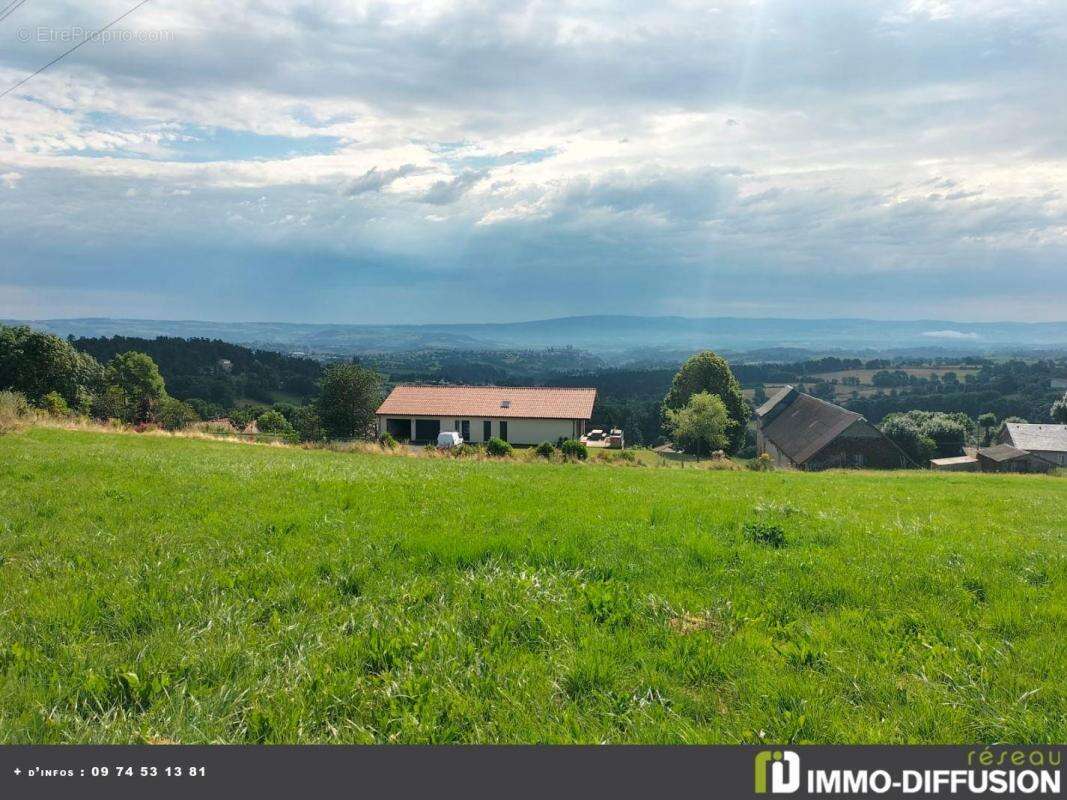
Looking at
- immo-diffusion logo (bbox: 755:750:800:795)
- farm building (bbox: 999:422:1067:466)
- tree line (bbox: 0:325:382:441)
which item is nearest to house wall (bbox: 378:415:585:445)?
tree line (bbox: 0:325:382:441)

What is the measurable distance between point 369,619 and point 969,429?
116622 mm

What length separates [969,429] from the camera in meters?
97.0

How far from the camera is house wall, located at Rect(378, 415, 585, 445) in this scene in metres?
51.1

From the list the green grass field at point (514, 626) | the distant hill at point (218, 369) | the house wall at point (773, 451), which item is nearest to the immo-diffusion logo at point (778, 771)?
the green grass field at point (514, 626)

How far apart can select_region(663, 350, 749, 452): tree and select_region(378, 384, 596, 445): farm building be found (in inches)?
697

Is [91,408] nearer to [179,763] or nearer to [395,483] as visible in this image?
[395,483]

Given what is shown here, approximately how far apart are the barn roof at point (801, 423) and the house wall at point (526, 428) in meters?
22.4

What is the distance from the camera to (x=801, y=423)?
69.7m

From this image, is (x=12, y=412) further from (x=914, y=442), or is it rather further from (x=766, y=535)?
(x=914, y=442)

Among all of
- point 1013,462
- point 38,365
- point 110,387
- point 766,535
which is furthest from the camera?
point 1013,462

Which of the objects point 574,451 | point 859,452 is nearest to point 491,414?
point 574,451

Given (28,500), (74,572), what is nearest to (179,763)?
(74,572)

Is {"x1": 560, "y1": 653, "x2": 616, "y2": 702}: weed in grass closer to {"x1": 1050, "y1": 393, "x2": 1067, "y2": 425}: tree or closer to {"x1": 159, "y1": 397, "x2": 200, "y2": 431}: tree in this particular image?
{"x1": 159, "y1": 397, "x2": 200, "y2": 431}: tree

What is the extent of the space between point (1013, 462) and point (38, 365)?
302 ft
